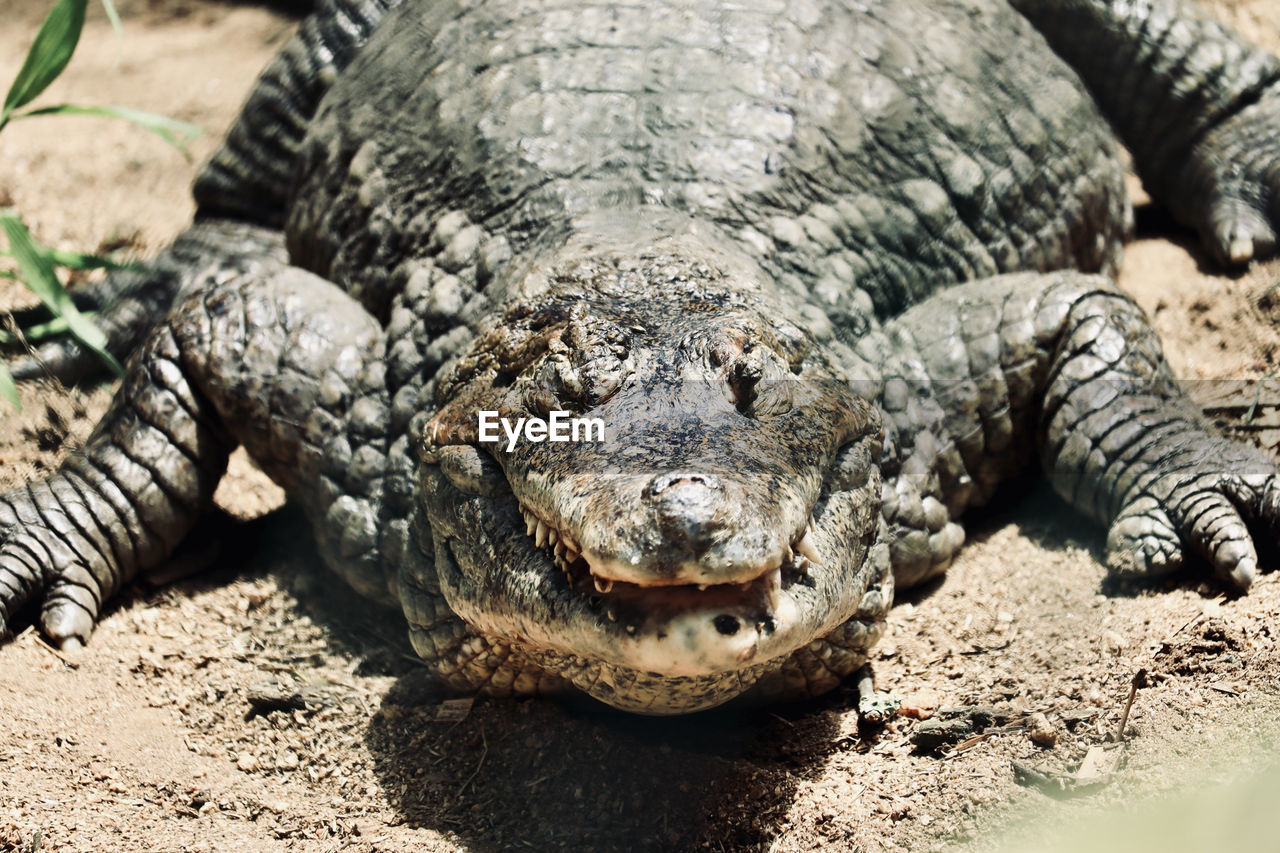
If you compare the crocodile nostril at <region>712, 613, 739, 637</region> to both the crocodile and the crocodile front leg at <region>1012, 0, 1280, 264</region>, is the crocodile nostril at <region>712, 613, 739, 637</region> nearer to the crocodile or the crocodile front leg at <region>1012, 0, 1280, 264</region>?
the crocodile

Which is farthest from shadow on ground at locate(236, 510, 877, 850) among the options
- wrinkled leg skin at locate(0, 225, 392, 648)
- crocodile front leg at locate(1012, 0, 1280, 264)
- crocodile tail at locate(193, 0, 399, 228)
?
crocodile front leg at locate(1012, 0, 1280, 264)

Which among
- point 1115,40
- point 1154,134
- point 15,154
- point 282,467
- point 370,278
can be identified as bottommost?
point 15,154

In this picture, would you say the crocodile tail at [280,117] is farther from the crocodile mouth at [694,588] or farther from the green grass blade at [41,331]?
the crocodile mouth at [694,588]

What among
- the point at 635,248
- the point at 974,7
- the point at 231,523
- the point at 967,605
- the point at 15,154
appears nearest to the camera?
the point at 635,248

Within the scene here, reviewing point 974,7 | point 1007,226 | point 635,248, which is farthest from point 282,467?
point 974,7

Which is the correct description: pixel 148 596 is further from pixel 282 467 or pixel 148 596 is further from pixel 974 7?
pixel 974 7

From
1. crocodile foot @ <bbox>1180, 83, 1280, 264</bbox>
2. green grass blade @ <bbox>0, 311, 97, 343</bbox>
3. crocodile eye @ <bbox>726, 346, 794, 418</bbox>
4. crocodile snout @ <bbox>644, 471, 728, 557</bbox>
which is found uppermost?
crocodile snout @ <bbox>644, 471, 728, 557</bbox>

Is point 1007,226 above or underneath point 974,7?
underneath

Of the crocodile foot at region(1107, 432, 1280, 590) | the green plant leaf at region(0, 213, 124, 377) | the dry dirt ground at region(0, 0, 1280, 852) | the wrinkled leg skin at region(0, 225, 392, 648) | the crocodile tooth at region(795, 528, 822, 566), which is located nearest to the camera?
the crocodile tooth at region(795, 528, 822, 566)
